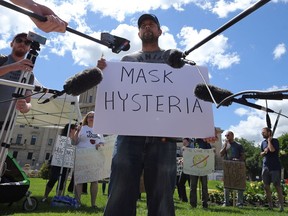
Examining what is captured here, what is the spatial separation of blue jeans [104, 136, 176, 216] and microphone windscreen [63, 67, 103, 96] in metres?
0.55

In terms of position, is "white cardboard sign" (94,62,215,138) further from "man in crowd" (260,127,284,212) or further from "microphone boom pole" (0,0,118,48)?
"man in crowd" (260,127,284,212)

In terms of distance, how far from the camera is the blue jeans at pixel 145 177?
229cm

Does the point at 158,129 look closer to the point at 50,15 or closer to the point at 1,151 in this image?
the point at 50,15

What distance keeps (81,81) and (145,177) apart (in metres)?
0.90

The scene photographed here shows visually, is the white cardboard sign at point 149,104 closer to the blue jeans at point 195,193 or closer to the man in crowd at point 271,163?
the blue jeans at point 195,193

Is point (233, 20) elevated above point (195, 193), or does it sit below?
above

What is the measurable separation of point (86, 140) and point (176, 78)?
4.00m

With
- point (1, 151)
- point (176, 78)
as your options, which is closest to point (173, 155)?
point (176, 78)

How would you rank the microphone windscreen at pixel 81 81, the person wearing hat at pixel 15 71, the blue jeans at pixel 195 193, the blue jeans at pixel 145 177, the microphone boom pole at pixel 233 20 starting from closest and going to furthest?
the microphone boom pole at pixel 233 20
the microphone windscreen at pixel 81 81
the blue jeans at pixel 145 177
the person wearing hat at pixel 15 71
the blue jeans at pixel 195 193

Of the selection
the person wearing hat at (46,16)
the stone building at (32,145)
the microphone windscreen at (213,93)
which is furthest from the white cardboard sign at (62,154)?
the stone building at (32,145)

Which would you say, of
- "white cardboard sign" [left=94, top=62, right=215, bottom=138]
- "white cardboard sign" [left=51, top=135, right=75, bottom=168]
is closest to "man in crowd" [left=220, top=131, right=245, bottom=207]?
"white cardboard sign" [left=51, top=135, right=75, bottom=168]

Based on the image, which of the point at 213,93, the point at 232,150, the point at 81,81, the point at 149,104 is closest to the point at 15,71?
the point at 81,81

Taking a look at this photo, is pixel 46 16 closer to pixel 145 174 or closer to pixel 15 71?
pixel 145 174

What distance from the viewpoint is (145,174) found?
2.39 m
